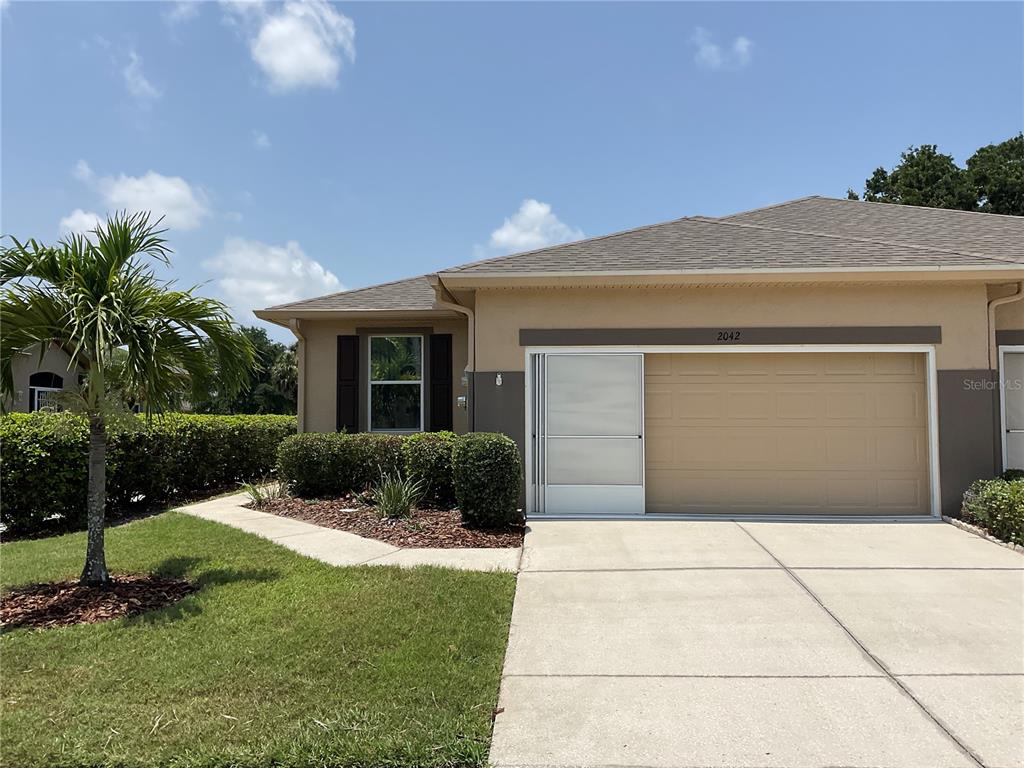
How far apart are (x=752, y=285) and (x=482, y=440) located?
441cm

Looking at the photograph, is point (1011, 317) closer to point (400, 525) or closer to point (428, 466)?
point (428, 466)

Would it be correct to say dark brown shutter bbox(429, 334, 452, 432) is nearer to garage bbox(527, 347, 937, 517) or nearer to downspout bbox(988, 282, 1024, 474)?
garage bbox(527, 347, 937, 517)

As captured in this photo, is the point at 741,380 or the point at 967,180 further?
the point at 967,180

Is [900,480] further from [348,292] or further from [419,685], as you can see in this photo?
[348,292]

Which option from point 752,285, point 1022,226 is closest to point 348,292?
point 752,285

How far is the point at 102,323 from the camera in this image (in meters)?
4.41

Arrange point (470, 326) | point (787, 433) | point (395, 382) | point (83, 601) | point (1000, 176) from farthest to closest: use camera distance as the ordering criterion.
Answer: point (1000, 176)
point (395, 382)
point (470, 326)
point (787, 433)
point (83, 601)

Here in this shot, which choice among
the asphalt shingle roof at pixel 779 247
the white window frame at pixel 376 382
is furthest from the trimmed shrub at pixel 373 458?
the asphalt shingle roof at pixel 779 247

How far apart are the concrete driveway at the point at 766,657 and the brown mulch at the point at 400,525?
72 cm

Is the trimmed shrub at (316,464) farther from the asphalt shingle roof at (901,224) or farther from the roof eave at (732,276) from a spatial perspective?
the asphalt shingle roof at (901,224)

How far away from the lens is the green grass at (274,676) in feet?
9.38

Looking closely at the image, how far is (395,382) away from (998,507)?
9382 mm

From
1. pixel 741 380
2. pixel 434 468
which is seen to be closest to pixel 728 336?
pixel 741 380

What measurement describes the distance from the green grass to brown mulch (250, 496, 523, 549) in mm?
1363
